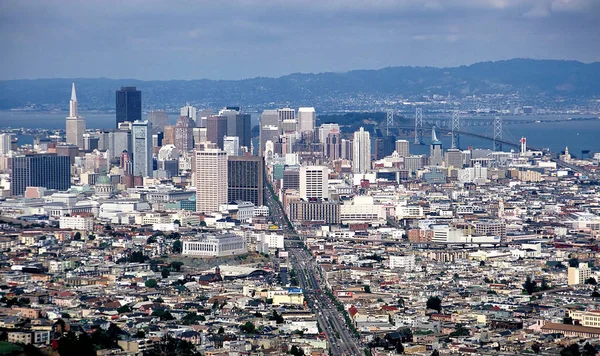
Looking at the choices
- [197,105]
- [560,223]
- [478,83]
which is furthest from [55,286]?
[478,83]

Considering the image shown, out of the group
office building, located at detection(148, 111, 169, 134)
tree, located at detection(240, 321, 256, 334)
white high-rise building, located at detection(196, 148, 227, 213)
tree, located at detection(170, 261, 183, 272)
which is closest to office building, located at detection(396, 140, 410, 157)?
office building, located at detection(148, 111, 169, 134)

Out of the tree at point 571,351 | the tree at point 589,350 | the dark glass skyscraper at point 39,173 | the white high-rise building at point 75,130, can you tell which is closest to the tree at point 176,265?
the tree at point 571,351

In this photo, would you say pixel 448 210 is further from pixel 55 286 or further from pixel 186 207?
pixel 55 286

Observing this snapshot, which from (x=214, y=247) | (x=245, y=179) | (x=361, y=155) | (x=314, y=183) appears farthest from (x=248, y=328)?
(x=361, y=155)

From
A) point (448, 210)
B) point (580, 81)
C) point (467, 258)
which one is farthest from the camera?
point (580, 81)

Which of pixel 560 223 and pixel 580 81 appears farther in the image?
pixel 580 81

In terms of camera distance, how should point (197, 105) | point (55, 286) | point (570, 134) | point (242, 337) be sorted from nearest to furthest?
point (242, 337)
point (55, 286)
point (570, 134)
point (197, 105)

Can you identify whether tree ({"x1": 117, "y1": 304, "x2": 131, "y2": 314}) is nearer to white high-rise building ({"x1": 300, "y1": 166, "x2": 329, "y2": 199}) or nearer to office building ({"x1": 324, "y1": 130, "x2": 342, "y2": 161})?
white high-rise building ({"x1": 300, "y1": 166, "x2": 329, "y2": 199})

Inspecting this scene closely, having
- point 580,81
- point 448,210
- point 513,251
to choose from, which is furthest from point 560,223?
point 580,81
